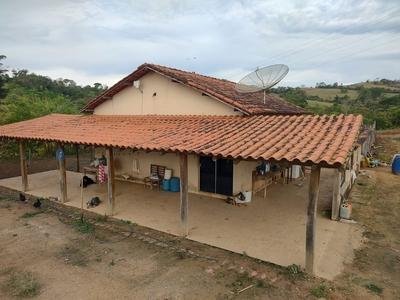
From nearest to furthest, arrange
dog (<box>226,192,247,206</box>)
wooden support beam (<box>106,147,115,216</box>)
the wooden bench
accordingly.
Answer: wooden support beam (<box>106,147,115,216</box>) → dog (<box>226,192,247,206</box>) → the wooden bench

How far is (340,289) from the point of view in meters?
5.05

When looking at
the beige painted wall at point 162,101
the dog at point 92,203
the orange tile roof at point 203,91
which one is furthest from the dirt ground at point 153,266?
the beige painted wall at point 162,101

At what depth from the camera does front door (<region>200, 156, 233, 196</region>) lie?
1048 centimetres

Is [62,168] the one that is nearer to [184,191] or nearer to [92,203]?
[92,203]

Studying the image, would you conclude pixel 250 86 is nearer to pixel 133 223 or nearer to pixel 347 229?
pixel 347 229

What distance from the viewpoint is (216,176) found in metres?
10.8

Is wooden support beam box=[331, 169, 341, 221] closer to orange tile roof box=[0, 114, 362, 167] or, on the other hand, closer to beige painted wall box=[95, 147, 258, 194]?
orange tile roof box=[0, 114, 362, 167]

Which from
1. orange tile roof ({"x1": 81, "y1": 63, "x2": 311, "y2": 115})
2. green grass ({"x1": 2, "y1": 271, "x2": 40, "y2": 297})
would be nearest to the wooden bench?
orange tile roof ({"x1": 81, "y1": 63, "x2": 311, "y2": 115})

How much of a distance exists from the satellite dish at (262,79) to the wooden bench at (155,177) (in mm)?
5071

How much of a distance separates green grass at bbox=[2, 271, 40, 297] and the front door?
683 centimetres

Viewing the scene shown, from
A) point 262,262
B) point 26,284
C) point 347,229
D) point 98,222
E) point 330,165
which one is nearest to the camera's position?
point 330,165

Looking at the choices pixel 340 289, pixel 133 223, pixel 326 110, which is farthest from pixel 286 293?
pixel 326 110

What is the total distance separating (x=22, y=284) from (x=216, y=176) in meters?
7.17

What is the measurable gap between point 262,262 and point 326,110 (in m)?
Result: 39.3
